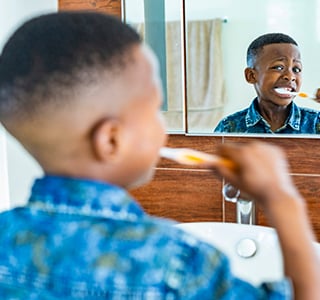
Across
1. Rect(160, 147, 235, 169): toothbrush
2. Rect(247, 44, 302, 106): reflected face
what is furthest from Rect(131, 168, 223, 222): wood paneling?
Rect(160, 147, 235, 169): toothbrush

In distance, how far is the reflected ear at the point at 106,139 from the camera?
1.59ft

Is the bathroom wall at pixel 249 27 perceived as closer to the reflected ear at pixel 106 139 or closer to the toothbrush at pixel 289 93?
the toothbrush at pixel 289 93

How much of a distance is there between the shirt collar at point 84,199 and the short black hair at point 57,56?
0.27ft

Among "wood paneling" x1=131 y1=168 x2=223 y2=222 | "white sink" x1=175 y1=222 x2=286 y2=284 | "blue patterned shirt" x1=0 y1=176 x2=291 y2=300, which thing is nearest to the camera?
"blue patterned shirt" x1=0 y1=176 x2=291 y2=300

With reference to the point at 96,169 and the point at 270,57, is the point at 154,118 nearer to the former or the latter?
the point at 96,169

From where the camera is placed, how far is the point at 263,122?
4.11ft

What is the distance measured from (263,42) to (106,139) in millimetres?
841

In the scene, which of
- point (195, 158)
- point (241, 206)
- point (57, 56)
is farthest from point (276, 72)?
point (57, 56)

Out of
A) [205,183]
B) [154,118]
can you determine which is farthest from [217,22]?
[154,118]

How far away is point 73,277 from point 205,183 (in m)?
0.90

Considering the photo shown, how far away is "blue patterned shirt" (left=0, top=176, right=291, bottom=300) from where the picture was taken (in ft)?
1.48

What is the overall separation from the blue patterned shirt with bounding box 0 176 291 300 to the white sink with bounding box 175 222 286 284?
2.33 ft

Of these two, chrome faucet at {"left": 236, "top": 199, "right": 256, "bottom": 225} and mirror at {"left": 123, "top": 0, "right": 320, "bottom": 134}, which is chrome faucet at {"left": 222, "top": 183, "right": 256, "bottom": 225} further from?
mirror at {"left": 123, "top": 0, "right": 320, "bottom": 134}

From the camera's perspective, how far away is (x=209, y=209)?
1.35 meters
